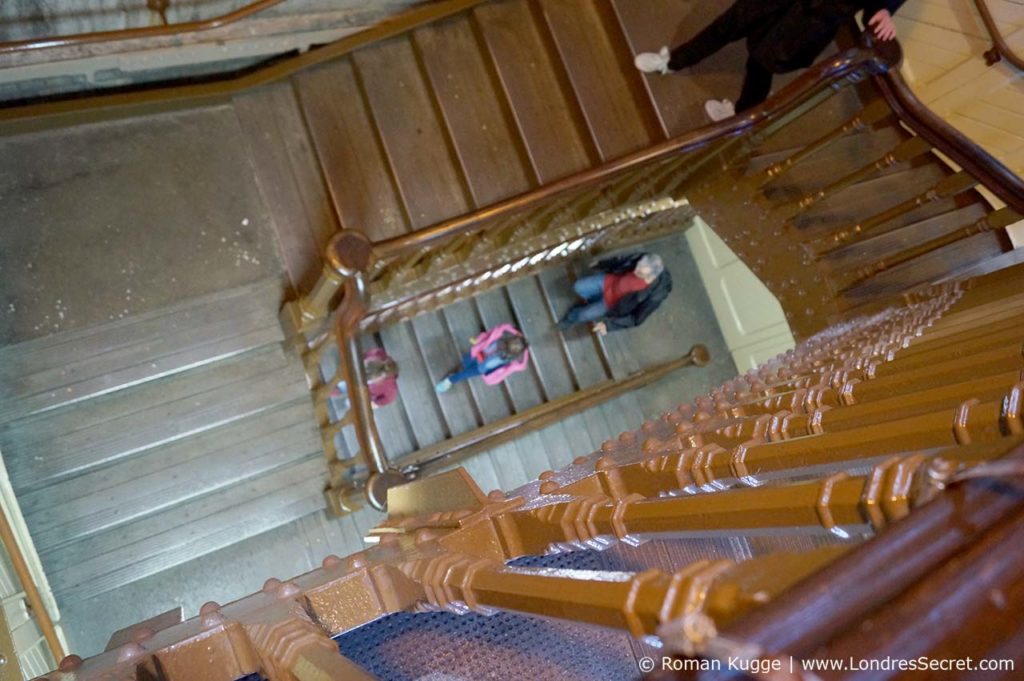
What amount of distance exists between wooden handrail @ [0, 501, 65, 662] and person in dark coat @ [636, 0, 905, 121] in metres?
3.50

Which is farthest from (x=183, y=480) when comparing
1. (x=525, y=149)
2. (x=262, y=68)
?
(x=525, y=149)

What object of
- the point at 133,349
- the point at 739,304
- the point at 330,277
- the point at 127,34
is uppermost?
the point at 127,34

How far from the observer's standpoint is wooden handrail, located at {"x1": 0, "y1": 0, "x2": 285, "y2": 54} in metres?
2.66

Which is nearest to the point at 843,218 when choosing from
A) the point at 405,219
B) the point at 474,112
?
the point at 474,112

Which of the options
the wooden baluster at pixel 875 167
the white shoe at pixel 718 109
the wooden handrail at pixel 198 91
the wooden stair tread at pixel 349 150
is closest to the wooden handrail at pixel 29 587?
the wooden handrail at pixel 198 91

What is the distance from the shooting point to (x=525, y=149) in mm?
4082

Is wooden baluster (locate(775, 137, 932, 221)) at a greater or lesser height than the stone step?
lesser

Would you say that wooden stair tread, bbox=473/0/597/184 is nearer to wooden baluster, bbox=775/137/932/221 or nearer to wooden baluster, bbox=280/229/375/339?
wooden baluster, bbox=775/137/932/221

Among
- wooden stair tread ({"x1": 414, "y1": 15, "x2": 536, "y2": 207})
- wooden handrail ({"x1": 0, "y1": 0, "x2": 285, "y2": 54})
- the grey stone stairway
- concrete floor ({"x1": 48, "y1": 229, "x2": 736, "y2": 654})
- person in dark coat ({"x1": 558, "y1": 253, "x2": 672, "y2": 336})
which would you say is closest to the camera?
wooden handrail ({"x1": 0, "y1": 0, "x2": 285, "y2": 54})

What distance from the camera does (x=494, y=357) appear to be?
176 inches

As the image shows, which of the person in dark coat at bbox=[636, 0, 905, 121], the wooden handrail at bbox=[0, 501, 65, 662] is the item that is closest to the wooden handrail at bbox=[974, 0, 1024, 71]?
the person in dark coat at bbox=[636, 0, 905, 121]

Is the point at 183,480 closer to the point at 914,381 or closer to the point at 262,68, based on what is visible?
the point at 262,68

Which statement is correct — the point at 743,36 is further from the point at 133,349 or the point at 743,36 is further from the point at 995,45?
the point at 133,349

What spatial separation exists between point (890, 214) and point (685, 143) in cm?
94
